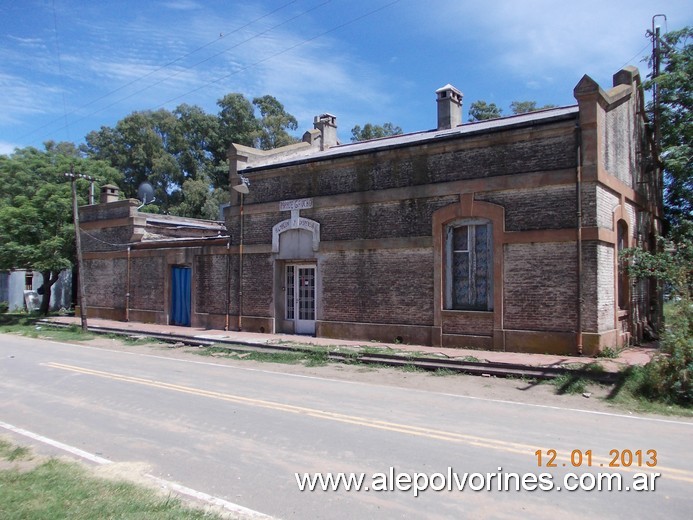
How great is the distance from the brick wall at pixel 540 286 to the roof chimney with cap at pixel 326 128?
12.6 m

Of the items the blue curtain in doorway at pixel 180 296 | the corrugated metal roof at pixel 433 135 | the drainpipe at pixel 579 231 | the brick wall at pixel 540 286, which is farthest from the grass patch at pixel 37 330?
the drainpipe at pixel 579 231

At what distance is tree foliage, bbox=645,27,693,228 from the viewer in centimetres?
1789

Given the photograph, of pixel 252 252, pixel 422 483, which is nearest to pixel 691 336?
pixel 422 483

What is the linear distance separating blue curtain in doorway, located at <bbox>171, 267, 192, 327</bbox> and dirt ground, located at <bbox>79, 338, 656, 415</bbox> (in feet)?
23.8

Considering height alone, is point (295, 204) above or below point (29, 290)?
above

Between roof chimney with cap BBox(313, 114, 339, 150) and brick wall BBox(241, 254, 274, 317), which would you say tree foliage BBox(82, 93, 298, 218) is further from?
brick wall BBox(241, 254, 274, 317)

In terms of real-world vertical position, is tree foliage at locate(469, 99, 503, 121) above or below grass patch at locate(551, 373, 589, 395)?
above

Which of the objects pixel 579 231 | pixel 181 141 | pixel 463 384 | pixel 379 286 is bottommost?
pixel 463 384

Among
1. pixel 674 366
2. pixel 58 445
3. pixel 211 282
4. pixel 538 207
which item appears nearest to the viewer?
pixel 58 445

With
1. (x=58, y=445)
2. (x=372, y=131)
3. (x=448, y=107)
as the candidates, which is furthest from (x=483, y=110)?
(x=58, y=445)

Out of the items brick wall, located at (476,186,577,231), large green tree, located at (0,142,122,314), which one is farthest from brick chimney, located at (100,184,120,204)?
brick wall, located at (476,186,577,231)

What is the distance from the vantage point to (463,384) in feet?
36.9

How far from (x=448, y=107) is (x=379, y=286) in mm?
7277

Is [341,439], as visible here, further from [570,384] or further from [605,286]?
[605,286]
